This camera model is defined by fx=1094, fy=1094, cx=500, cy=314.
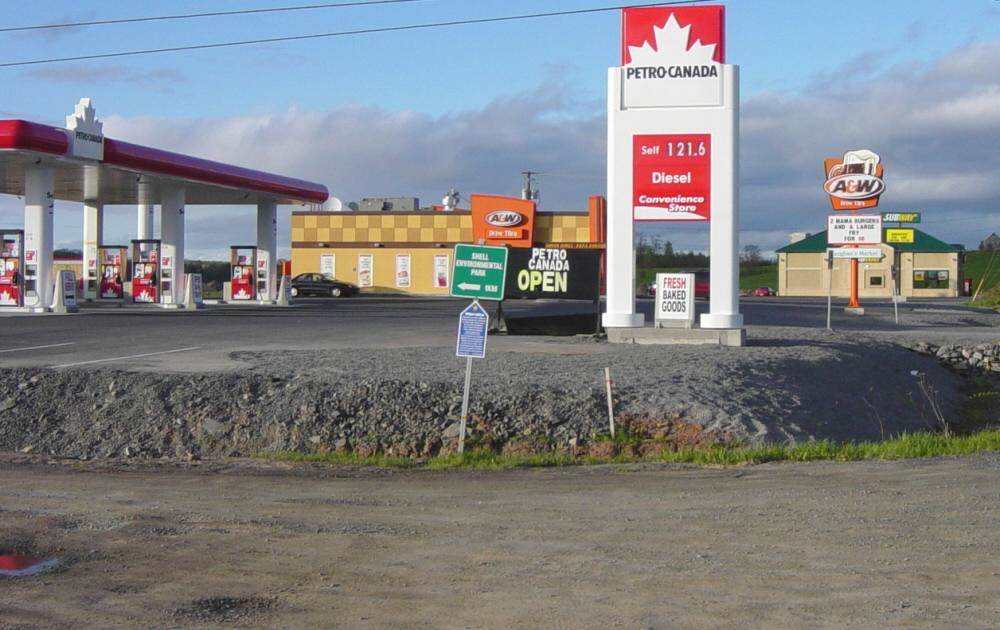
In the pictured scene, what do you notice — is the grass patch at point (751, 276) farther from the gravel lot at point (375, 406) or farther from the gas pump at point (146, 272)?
the gravel lot at point (375, 406)

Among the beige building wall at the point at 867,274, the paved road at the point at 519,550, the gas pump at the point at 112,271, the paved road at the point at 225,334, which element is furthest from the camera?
the beige building wall at the point at 867,274

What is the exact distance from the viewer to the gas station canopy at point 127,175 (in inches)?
1193

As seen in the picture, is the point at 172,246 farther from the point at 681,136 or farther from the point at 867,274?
the point at 867,274

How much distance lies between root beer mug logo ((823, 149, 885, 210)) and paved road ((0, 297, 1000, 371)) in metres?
4.15

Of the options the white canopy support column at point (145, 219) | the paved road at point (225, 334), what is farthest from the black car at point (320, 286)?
the paved road at point (225, 334)

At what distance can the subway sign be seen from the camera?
23.2 m

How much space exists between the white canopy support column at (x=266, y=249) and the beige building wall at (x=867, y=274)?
4530 cm

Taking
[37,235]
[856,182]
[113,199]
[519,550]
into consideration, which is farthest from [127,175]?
[519,550]

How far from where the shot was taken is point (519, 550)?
25.4 feet

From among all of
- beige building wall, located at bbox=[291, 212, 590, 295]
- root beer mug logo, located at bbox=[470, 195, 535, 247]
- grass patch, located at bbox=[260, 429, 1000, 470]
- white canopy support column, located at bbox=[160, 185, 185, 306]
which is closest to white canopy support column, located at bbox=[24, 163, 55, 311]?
white canopy support column, located at bbox=[160, 185, 185, 306]

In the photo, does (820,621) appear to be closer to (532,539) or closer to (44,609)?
(532,539)

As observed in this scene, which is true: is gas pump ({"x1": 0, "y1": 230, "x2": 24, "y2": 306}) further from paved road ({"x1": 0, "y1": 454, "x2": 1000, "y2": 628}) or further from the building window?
the building window

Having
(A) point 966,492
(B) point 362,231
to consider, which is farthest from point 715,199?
(B) point 362,231

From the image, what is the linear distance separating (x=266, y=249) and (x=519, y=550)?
1568 inches
